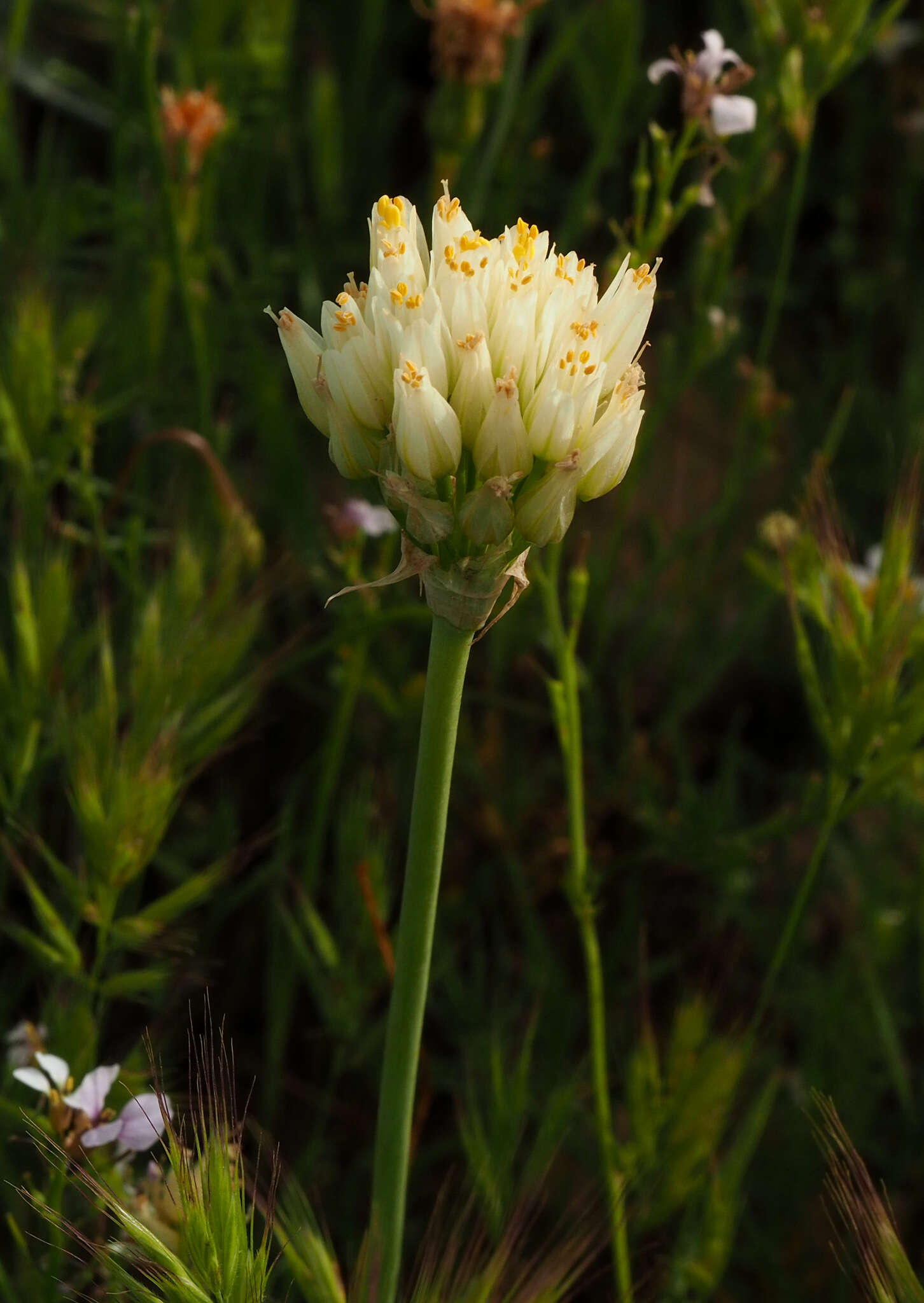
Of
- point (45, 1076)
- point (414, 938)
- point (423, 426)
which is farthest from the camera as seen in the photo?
point (45, 1076)

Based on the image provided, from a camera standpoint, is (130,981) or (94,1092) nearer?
(94,1092)

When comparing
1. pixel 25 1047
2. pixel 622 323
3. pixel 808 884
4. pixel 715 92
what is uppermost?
pixel 715 92

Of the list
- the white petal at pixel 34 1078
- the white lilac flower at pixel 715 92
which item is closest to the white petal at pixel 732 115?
the white lilac flower at pixel 715 92

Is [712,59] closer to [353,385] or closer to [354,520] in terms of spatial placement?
[354,520]

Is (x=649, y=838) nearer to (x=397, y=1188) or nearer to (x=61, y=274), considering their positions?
(x=397, y=1188)

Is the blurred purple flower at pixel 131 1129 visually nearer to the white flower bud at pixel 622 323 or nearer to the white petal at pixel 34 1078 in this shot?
the white petal at pixel 34 1078

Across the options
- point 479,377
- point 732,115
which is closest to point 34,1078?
point 479,377
